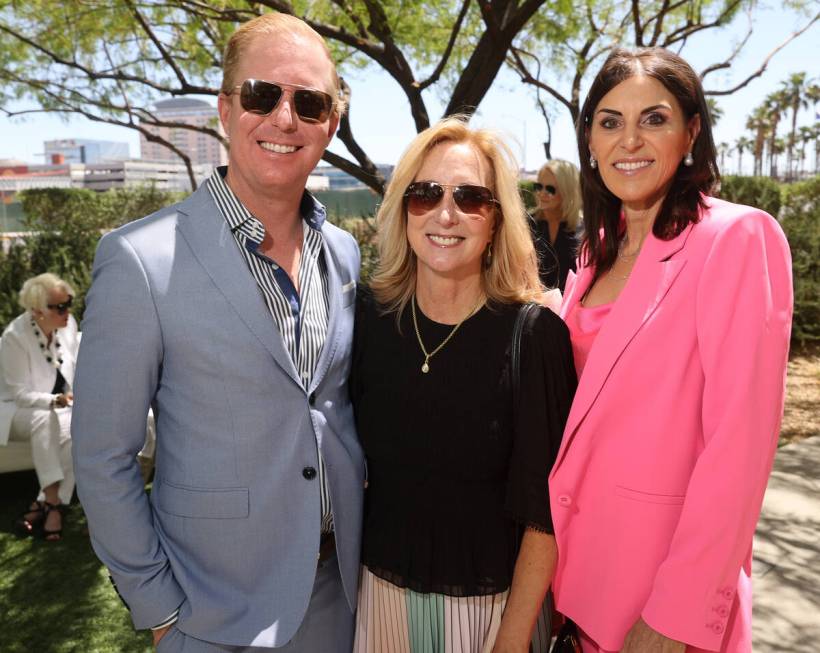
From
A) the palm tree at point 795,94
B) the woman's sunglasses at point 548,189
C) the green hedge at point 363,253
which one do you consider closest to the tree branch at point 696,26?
the green hedge at point 363,253

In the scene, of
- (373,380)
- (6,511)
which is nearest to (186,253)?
(373,380)

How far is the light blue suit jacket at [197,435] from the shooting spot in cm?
188

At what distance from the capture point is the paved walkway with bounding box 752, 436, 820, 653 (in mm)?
3824

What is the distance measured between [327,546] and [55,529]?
4092 mm

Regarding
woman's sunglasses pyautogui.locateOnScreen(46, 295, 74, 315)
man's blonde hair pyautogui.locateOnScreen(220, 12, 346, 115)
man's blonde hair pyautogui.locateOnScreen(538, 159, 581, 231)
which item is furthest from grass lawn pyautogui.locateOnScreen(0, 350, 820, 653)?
man's blonde hair pyautogui.locateOnScreen(538, 159, 581, 231)

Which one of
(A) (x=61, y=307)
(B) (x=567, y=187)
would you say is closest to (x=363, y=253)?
(B) (x=567, y=187)

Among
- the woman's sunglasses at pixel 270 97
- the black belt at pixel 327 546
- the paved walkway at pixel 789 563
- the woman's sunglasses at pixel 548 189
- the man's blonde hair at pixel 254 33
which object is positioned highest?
the man's blonde hair at pixel 254 33

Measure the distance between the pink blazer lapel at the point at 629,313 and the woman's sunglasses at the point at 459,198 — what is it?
55 cm

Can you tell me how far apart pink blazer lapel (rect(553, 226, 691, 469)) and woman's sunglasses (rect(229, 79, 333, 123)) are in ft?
3.61

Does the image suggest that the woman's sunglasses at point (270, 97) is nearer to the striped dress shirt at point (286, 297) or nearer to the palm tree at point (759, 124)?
the striped dress shirt at point (286, 297)

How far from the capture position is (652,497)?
1.84 meters

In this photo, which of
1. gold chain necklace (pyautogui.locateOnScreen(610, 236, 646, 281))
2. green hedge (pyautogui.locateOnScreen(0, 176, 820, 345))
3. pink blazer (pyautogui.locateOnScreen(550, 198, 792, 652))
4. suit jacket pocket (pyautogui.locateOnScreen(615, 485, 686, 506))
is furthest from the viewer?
green hedge (pyautogui.locateOnScreen(0, 176, 820, 345))

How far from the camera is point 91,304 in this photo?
1866mm

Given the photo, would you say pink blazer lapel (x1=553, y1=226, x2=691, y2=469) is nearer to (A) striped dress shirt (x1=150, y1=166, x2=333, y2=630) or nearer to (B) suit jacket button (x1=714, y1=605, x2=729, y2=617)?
(B) suit jacket button (x1=714, y1=605, x2=729, y2=617)
